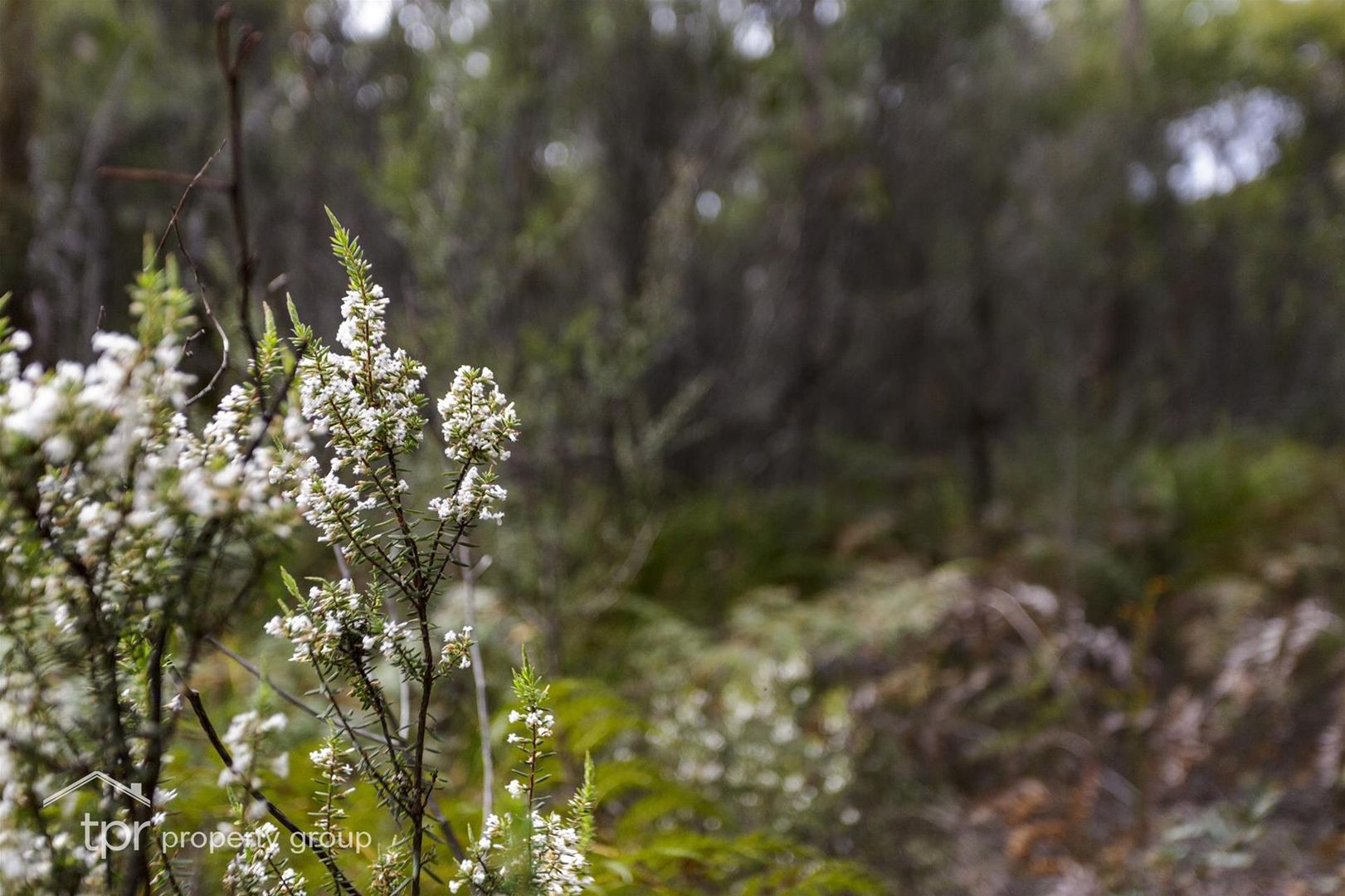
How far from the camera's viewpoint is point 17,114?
2635 mm

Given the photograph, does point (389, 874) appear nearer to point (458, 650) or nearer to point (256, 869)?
point (256, 869)

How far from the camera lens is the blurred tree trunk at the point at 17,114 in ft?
8.03

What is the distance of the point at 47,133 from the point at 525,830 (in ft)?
19.6

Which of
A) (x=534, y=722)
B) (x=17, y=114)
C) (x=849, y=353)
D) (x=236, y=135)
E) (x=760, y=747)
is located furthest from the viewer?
(x=849, y=353)

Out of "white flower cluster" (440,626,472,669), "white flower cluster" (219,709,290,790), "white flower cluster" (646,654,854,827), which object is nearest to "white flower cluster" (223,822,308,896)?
"white flower cluster" (219,709,290,790)

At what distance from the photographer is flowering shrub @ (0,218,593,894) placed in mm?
722

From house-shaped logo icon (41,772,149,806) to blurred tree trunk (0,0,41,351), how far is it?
2.20 metres

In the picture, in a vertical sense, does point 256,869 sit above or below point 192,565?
below

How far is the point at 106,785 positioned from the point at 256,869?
206mm

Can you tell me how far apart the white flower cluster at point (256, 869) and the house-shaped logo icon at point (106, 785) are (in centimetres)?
15

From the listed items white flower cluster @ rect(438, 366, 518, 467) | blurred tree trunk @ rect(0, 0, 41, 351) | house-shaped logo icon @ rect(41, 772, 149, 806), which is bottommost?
house-shaped logo icon @ rect(41, 772, 149, 806)

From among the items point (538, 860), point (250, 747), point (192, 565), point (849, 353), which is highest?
point (849, 353)

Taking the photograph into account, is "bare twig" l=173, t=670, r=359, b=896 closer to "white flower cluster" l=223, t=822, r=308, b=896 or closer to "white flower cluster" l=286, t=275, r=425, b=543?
"white flower cluster" l=223, t=822, r=308, b=896

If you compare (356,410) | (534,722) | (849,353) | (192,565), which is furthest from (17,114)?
(849,353)
